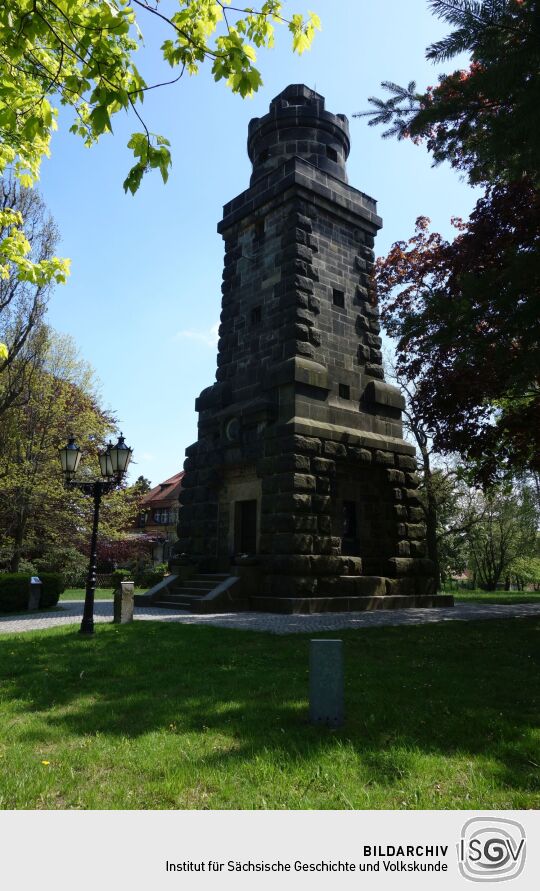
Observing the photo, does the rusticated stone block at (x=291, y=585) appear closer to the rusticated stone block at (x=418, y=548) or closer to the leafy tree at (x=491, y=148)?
the rusticated stone block at (x=418, y=548)

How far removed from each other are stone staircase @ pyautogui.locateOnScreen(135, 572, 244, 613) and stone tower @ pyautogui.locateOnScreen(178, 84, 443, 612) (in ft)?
1.75

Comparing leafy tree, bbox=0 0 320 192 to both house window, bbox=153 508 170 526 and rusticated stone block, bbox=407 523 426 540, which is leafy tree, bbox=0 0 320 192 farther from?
house window, bbox=153 508 170 526

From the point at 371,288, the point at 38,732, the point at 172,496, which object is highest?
the point at 371,288

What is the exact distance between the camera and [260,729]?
177 inches

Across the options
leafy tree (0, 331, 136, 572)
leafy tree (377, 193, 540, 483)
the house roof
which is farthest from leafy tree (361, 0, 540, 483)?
the house roof

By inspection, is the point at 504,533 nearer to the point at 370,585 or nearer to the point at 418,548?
the point at 418,548

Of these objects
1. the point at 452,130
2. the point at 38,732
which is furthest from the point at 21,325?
the point at 38,732

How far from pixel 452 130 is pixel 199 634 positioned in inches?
329

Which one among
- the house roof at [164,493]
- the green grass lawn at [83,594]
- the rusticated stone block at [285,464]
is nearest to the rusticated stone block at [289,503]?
the rusticated stone block at [285,464]

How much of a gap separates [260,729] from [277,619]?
6915 mm

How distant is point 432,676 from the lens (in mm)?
6324
